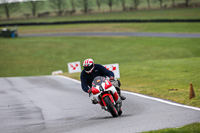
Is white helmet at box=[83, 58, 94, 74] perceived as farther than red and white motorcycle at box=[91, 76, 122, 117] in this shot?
Yes

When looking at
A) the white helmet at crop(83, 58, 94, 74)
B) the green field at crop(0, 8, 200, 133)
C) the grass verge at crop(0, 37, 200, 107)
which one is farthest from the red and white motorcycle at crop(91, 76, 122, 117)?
the grass verge at crop(0, 37, 200, 107)

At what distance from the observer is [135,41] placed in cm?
5091

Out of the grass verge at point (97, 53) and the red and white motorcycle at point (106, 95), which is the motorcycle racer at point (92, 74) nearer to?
the red and white motorcycle at point (106, 95)

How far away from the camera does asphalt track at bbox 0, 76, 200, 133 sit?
27.1ft

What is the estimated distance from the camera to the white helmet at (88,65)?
10120 mm

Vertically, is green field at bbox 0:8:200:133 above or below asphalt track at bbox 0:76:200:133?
below

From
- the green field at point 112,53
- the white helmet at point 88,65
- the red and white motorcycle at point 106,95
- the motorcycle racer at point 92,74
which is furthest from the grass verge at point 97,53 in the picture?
the red and white motorcycle at point 106,95

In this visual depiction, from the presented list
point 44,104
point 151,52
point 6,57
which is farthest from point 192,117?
point 6,57

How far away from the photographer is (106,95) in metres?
9.54

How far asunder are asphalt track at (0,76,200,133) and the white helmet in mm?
1416

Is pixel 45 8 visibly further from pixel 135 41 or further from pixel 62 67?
pixel 62 67

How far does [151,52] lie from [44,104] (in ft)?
95.0

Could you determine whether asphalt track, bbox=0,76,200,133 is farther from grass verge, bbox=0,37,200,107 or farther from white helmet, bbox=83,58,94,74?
grass verge, bbox=0,37,200,107

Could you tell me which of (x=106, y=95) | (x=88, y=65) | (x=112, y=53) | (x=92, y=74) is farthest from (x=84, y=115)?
(x=112, y=53)
